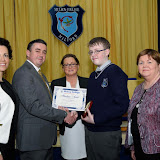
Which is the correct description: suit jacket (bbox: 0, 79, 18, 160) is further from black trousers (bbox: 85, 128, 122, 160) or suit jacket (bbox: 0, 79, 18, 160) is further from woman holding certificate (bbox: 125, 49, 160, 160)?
woman holding certificate (bbox: 125, 49, 160, 160)

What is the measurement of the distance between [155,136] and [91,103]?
671mm

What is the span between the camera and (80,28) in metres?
5.14

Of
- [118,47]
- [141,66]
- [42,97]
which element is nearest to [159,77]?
[141,66]

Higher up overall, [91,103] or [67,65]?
[67,65]

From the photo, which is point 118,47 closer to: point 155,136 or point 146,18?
point 146,18

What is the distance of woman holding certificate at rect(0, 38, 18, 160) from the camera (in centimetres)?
166

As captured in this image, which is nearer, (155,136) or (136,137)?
(155,136)

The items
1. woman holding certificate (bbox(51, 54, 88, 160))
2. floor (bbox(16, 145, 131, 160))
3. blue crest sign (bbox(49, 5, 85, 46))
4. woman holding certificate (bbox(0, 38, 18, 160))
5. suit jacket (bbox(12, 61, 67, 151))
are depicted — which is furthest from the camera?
blue crest sign (bbox(49, 5, 85, 46))

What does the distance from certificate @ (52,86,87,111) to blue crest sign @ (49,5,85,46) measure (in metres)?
2.96

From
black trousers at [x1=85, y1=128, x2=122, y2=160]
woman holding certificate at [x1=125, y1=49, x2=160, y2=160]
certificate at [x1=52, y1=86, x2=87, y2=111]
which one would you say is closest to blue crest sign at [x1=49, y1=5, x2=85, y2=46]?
certificate at [x1=52, y1=86, x2=87, y2=111]

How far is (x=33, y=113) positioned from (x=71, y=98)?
0.51 meters

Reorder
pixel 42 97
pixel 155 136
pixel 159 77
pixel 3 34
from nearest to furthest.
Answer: pixel 155 136
pixel 159 77
pixel 42 97
pixel 3 34

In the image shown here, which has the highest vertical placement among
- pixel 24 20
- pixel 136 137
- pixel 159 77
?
pixel 24 20

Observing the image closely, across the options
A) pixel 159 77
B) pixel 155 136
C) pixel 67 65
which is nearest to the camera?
pixel 155 136
